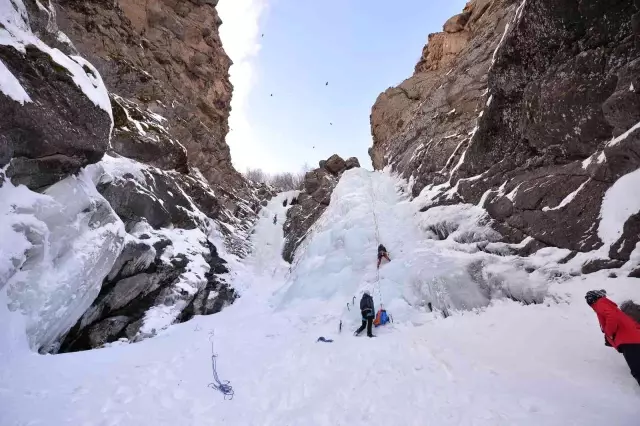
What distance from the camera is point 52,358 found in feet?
21.1

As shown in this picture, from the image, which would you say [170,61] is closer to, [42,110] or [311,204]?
[311,204]

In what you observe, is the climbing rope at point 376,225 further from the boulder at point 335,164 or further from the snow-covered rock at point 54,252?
the boulder at point 335,164

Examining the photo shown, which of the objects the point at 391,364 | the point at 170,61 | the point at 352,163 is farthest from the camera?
the point at 352,163

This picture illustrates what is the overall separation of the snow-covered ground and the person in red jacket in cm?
44

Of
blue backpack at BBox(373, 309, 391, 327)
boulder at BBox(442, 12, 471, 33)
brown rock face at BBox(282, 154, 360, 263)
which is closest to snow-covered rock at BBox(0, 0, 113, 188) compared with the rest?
blue backpack at BBox(373, 309, 391, 327)

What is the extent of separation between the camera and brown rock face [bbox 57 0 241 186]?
22766 mm

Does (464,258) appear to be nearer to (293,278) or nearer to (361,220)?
(361,220)

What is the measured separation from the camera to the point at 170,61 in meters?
30.5

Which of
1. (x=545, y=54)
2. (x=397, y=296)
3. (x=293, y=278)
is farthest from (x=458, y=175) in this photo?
(x=293, y=278)

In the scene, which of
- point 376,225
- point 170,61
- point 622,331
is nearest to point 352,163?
point 170,61

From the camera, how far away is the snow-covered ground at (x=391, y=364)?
173 inches

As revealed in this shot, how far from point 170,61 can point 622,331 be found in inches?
1366

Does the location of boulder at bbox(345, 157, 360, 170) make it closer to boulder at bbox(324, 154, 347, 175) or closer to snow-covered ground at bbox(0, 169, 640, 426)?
boulder at bbox(324, 154, 347, 175)

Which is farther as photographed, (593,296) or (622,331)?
(593,296)
